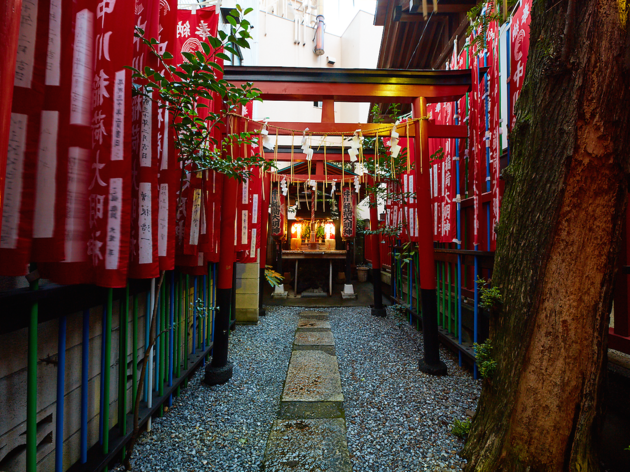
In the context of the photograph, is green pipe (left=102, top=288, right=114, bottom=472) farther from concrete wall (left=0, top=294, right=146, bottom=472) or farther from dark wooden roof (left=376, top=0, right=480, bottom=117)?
dark wooden roof (left=376, top=0, right=480, bottom=117)

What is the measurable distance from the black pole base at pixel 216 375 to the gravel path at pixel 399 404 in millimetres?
1620

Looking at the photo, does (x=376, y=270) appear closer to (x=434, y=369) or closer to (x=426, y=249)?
(x=426, y=249)

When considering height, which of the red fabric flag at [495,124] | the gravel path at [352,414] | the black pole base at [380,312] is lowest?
the gravel path at [352,414]

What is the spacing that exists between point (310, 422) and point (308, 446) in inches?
15.4

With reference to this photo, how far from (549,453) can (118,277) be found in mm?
2960

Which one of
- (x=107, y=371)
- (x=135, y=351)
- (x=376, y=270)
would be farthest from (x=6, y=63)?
(x=376, y=270)

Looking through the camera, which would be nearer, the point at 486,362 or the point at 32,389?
the point at 32,389

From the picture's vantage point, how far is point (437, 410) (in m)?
3.25

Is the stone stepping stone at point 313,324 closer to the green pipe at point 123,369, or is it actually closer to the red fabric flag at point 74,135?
the green pipe at point 123,369

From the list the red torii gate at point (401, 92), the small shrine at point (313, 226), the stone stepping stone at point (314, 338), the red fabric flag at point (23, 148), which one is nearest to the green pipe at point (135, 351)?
the red fabric flag at point (23, 148)

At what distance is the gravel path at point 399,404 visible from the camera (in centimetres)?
253

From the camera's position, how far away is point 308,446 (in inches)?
105

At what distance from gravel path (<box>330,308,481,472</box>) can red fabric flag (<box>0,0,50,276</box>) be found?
9.13 feet

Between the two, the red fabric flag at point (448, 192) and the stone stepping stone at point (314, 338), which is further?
the stone stepping stone at point (314, 338)
